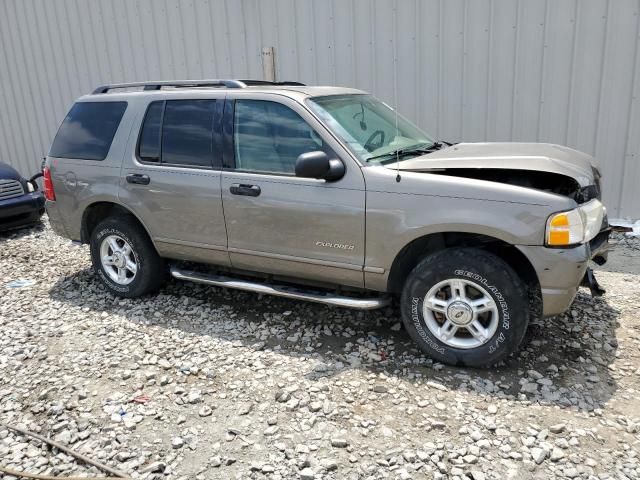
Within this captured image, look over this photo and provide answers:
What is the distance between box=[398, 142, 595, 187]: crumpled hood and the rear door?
1.55m

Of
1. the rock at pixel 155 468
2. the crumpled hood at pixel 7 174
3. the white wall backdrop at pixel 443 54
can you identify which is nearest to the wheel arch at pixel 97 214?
the rock at pixel 155 468

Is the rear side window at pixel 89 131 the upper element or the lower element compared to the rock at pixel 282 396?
upper

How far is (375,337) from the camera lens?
4293mm

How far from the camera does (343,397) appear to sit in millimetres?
3514

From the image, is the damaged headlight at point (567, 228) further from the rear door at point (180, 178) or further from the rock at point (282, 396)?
the rear door at point (180, 178)

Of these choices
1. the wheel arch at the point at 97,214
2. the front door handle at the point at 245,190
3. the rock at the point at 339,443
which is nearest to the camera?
the rock at the point at 339,443

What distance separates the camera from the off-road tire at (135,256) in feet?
16.5

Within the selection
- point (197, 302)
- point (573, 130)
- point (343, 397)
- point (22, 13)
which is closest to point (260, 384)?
point (343, 397)

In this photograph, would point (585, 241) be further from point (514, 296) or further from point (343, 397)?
point (343, 397)

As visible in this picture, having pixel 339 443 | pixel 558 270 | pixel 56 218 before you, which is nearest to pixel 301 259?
pixel 339 443

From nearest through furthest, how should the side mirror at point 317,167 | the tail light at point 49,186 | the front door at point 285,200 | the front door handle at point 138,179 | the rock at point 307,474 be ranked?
1. the rock at point 307,474
2. the side mirror at point 317,167
3. the front door at point 285,200
4. the front door handle at point 138,179
5. the tail light at point 49,186

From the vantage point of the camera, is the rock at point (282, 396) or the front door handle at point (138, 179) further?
the front door handle at point (138, 179)

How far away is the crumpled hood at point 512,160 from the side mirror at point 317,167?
1.27 ft

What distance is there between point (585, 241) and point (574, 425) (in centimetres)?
111
